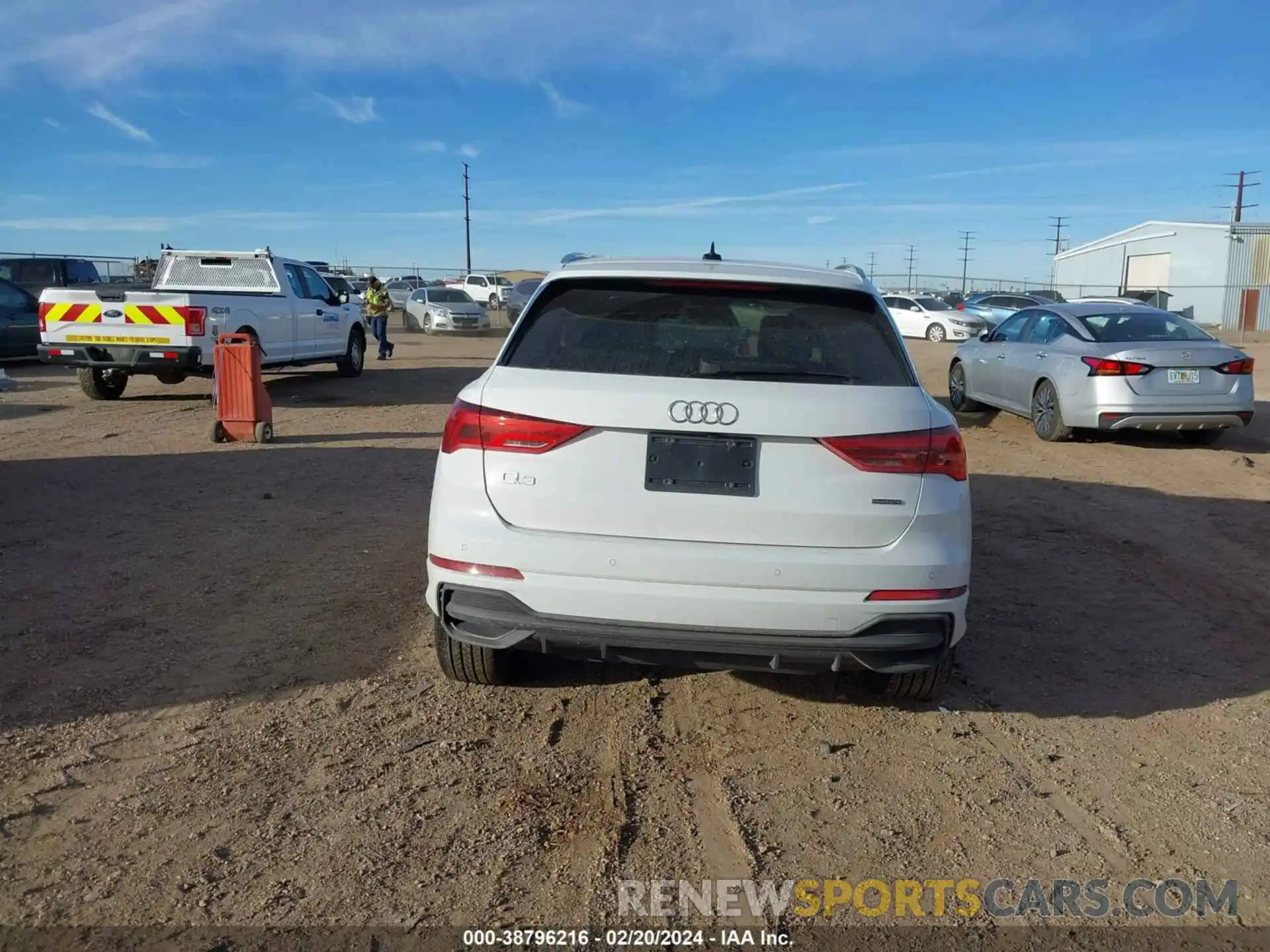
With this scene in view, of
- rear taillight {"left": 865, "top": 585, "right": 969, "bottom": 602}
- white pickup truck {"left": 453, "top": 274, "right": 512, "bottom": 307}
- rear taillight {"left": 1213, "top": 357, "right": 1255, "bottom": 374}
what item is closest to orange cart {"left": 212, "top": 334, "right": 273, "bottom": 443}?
rear taillight {"left": 865, "top": 585, "right": 969, "bottom": 602}

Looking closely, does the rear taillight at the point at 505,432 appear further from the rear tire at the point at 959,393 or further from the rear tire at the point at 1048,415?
the rear tire at the point at 959,393

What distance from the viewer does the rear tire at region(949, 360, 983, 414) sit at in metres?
13.5

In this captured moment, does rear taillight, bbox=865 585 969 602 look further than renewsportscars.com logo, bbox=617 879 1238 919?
Yes

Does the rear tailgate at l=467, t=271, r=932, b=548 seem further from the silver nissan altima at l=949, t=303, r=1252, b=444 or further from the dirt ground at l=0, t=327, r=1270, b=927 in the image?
the silver nissan altima at l=949, t=303, r=1252, b=444

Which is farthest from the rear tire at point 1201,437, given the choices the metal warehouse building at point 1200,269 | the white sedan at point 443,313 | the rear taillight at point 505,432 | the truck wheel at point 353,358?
the metal warehouse building at point 1200,269

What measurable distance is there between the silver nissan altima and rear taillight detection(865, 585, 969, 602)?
7.55 meters

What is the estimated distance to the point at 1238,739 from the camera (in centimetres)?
407

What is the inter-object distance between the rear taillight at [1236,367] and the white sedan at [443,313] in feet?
87.8

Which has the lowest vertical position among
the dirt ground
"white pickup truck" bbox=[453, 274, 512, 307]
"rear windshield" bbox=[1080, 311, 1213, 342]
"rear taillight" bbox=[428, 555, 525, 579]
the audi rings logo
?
the dirt ground

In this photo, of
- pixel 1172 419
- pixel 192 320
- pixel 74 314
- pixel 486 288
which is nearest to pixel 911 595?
pixel 1172 419

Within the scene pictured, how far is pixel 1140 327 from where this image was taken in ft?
35.7

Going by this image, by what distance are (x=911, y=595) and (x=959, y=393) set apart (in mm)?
10857

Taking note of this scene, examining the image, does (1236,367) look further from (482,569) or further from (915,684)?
(482,569)

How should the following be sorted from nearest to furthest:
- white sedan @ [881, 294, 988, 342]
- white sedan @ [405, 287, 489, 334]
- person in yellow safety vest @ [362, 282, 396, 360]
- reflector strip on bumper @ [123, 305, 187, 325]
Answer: reflector strip on bumper @ [123, 305, 187, 325], person in yellow safety vest @ [362, 282, 396, 360], white sedan @ [881, 294, 988, 342], white sedan @ [405, 287, 489, 334]
